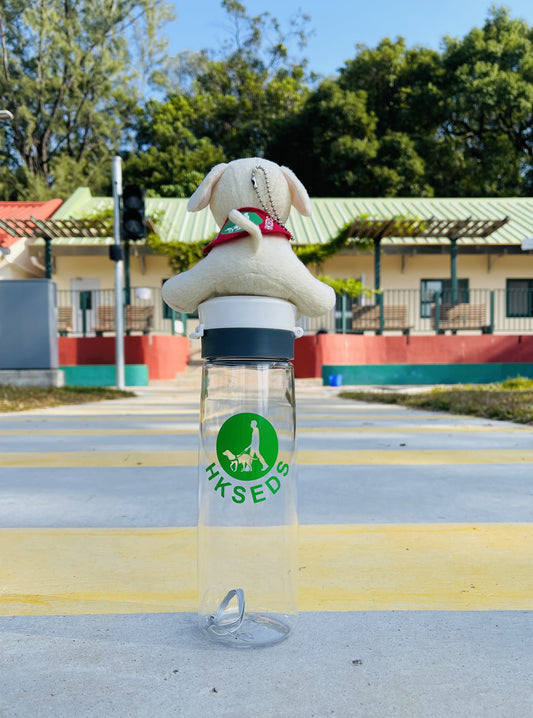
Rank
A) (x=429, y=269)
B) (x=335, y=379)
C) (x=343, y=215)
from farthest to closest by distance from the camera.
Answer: (x=343, y=215), (x=429, y=269), (x=335, y=379)

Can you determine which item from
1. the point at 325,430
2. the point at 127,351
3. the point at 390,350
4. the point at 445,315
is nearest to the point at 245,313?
the point at 325,430

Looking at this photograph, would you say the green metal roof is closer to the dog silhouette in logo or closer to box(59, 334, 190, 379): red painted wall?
box(59, 334, 190, 379): red painted wall

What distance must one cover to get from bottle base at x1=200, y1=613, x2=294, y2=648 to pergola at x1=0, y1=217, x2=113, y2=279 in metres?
14.8

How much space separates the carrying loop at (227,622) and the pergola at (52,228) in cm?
1473

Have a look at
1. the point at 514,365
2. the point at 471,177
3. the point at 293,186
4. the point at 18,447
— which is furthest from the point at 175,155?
the point at 293,186

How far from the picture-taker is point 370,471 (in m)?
2.68

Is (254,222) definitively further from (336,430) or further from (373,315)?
(373,315)

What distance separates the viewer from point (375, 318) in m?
15.0

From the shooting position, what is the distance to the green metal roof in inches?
709

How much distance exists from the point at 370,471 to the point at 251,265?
1.69 meters

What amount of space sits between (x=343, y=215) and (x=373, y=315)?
654cm

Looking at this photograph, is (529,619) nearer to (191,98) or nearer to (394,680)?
(394,680)

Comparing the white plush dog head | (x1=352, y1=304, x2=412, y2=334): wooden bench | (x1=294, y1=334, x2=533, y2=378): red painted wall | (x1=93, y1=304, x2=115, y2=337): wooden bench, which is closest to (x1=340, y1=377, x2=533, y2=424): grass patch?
the white plush dog head

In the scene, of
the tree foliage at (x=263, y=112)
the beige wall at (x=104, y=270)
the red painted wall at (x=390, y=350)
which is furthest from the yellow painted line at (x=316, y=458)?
the tree foliage at (x=263, y=112)
